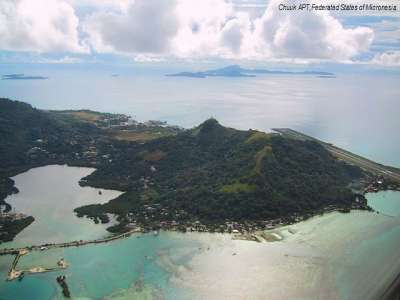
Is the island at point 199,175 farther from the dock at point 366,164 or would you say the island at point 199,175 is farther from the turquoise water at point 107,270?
the turquoise water at point 107,270

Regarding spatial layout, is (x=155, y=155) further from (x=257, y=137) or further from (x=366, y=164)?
(x=366, y=164)

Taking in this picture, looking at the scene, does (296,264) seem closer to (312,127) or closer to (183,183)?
(183,183)

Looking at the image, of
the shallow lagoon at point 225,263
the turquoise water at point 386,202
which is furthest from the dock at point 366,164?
the shallow lagoon at point 225,263

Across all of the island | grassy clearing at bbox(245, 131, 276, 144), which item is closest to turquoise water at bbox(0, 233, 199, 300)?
the island

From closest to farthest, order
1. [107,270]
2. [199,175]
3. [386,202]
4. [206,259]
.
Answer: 1. [107,270]
2. [206,259]
3. [386,202]
4. [199,175]

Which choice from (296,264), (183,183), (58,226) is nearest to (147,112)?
(183,183)

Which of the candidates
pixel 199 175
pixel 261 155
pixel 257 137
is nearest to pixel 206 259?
pixel 199 175
